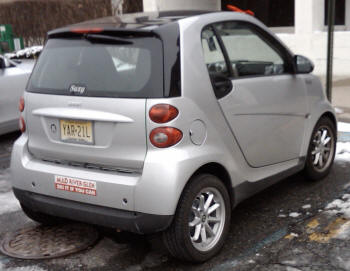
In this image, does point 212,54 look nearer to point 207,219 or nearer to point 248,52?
point 248,52

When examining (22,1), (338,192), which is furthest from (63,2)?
(338,192)

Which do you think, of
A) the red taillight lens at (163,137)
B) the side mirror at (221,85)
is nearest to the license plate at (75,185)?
the red taillight lens at (163,137)

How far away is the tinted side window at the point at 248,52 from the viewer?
4.10m

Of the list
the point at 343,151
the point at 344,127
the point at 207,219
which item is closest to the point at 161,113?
the point at 207,219

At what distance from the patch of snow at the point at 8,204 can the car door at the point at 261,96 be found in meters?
2.31

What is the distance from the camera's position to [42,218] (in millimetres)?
4352

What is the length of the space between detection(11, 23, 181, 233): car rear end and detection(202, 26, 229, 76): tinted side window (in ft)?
1.38

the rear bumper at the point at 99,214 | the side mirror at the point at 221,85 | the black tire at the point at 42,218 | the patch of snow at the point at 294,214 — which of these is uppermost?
the side mirror at the point at 221,85

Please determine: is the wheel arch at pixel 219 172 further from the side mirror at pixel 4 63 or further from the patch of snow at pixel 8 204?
the side mirror at pixel 4 63

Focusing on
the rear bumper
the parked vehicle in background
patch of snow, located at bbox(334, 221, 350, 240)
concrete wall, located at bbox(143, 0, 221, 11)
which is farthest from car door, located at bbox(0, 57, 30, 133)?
concrete wall, located at bbox(143, 0, 221, 11)

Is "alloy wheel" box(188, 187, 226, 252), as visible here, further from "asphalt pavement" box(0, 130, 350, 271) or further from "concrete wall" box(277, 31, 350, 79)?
"concrete wall" box(277, 31, 350, 79)

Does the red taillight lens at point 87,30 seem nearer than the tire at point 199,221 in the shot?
No

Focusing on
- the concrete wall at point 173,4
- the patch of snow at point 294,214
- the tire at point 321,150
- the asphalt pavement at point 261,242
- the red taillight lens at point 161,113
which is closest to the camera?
the red taillight lens at point 161,113

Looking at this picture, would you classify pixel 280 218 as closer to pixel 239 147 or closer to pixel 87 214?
pixel 239 147
